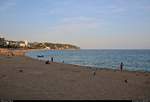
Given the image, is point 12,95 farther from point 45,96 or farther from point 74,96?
point 74,96

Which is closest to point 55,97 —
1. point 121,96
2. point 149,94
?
point 121,96

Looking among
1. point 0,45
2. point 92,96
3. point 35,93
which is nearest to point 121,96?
point 92,96

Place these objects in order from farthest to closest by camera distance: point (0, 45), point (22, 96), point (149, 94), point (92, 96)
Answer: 1. point (0, 45)
2. point (149, 94)
3. point (92, 96)
4. point (22, 96)

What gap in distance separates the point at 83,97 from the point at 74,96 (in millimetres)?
551

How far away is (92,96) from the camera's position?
Answer: 12133 millimetres

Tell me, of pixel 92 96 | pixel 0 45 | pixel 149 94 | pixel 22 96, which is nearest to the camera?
pixel 22 96

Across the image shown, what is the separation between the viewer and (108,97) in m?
11.9

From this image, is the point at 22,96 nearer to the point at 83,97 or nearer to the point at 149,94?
the point at 83,97

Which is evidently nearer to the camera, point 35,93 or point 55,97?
point 55,97

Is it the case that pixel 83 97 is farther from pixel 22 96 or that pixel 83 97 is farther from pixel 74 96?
pixel 22 96

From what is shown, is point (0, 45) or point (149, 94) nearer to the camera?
point (149, 94)

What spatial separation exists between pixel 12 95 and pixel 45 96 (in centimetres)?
178

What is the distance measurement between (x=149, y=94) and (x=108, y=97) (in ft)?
9.59

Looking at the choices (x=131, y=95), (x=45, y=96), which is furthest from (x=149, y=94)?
(x=45, y=96)
